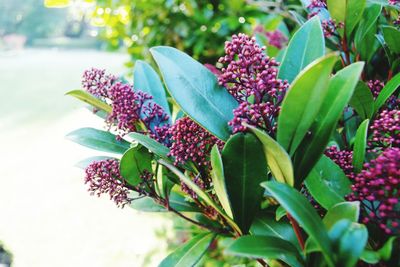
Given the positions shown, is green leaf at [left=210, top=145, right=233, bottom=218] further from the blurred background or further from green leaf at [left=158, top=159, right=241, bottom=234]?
the blurred background

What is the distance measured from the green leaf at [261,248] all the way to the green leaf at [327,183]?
0.22 feet

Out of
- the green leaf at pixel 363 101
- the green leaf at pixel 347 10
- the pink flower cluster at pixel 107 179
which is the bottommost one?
the pink flower cluster at pixel 107 179

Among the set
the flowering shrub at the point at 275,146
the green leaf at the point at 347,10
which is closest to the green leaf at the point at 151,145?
the flowering shrub at the point at 275,146

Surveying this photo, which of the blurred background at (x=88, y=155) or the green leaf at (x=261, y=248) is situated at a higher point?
the green leaf at (x=261, y=248)

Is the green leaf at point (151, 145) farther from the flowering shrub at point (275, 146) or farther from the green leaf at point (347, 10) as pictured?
the green leaf at point (347, 10)

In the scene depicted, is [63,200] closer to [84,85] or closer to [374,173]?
[84,85]

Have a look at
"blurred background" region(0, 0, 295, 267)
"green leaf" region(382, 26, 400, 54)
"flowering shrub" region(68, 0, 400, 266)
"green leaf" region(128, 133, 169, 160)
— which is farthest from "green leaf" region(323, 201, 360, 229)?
"blurred background" region(0, 0, 295, 267)

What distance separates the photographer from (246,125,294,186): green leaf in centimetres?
44

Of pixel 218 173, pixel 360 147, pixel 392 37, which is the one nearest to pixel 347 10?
pixel 392 37

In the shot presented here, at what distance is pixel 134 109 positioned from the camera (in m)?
0.63

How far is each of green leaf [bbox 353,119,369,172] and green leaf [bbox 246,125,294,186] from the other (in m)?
0.11

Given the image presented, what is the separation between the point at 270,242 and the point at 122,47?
8.42 feet

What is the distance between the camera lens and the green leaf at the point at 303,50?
0.58 meters

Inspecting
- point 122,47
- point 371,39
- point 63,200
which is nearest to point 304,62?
point 371,39
